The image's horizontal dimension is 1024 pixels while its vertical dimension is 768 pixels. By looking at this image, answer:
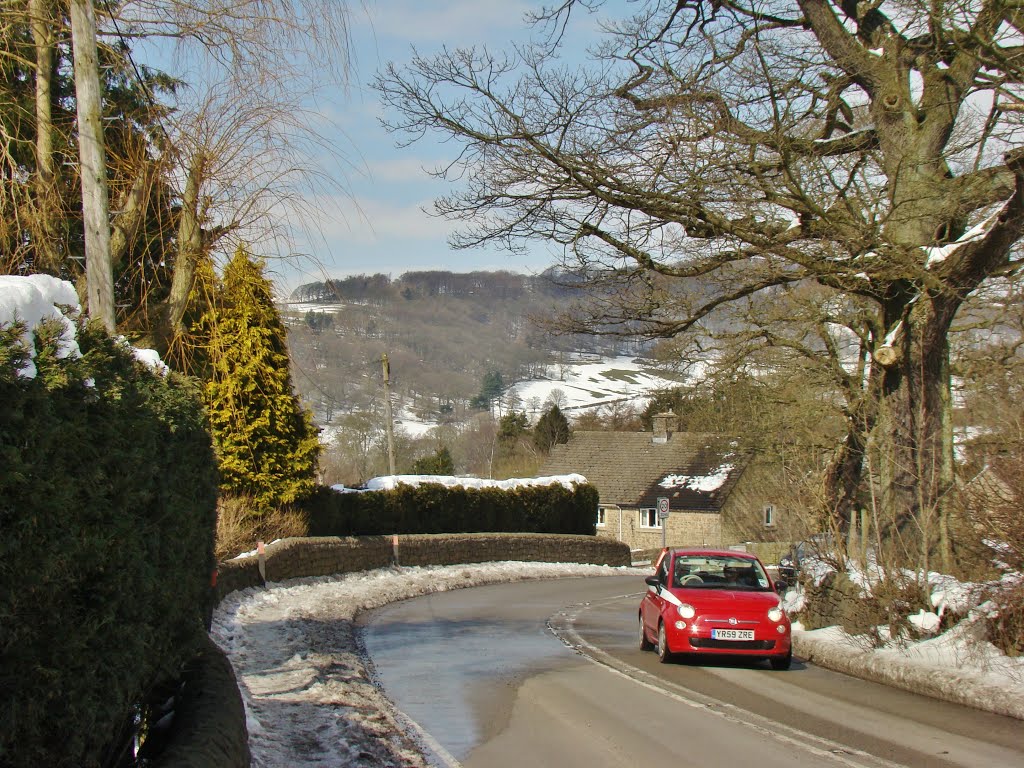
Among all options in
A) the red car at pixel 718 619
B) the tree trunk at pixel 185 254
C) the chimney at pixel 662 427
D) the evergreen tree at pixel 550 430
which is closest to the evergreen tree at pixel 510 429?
the evergreen tree at pixel 550 430

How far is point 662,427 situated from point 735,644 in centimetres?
5799

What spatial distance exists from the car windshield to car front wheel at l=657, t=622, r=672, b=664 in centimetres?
83

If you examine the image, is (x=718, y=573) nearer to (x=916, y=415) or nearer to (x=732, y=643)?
(x=732, y=643)

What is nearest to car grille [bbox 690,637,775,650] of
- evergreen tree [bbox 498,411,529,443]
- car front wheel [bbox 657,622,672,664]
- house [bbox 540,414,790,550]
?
car front wheel [bbox 657,622,672,664]

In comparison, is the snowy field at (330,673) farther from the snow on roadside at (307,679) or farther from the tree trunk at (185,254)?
the tree trunk at (185,254)

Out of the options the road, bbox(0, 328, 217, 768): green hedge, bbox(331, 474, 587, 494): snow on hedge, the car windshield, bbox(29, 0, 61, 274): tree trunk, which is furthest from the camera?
bbox(331, 474, 587, 494): snow on hedge

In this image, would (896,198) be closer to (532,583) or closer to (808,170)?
(808,170)

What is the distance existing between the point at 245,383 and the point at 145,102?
1389 cm

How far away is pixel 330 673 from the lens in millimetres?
11000

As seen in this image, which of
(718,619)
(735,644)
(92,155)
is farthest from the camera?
(718,619)

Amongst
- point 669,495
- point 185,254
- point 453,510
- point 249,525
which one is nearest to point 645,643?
point 185,254

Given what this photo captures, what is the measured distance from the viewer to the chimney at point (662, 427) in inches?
2773

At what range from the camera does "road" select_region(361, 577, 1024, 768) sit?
26.9 ft

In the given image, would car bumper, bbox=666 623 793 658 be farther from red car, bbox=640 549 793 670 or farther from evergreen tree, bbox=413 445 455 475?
evergreen tree, bbox=413 445 455 475
